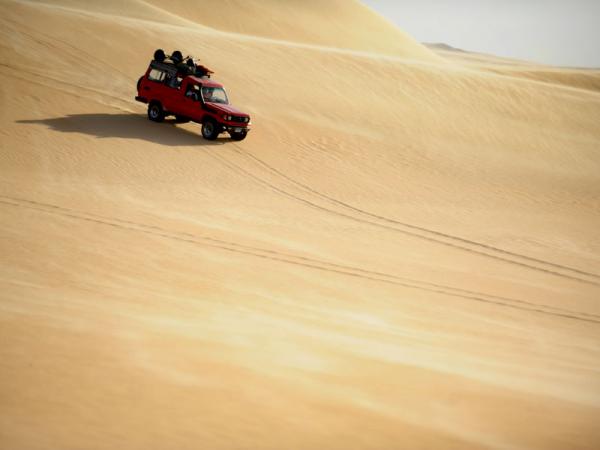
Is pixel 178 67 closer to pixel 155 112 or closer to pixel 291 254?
pixel 155 112

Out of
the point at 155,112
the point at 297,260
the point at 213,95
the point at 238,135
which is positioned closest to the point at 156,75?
the point at 155,112

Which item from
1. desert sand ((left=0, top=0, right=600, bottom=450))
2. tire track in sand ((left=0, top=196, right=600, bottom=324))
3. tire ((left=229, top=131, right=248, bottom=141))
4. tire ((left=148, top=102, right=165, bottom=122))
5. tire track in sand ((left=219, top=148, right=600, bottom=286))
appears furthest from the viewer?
tire ((left=148, top=102, right=165, bottom=122))

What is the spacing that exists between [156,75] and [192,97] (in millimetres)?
1530

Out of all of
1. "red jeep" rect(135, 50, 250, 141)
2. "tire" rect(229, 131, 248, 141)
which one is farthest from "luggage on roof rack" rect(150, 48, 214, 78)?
"tire" rect(229, 131, 248, 141)

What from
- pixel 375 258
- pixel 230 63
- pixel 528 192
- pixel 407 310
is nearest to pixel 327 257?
pixel 375 258

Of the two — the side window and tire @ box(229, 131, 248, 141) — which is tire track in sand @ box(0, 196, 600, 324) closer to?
tire @ box(229, 131, 248, 141)

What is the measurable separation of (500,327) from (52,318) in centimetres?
561

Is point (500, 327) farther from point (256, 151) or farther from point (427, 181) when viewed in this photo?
point (256, 151)

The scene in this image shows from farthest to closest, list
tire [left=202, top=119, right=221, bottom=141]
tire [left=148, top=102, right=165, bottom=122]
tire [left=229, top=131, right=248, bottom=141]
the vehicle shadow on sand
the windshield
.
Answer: tire [left=148, top=102, right=165, bottom=122] < tire [left=229, top=131, right=248, bottom=141] < tire [left=202, top=119, right=221, bottom=141] < the windshield < the vehicle shadow on sand

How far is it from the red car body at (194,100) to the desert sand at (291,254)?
62cm

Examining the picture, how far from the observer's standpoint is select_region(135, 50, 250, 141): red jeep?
1659 cm

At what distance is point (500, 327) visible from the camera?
766cm

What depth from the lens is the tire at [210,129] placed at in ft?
55.3

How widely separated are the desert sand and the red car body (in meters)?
0.62
